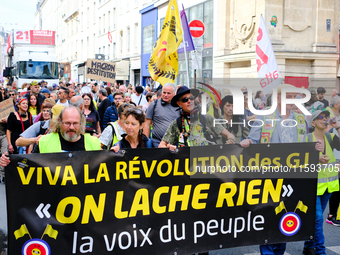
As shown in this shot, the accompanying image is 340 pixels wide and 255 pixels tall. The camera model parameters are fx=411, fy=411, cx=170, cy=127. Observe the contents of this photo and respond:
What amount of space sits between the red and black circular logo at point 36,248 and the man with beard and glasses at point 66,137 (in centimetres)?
89

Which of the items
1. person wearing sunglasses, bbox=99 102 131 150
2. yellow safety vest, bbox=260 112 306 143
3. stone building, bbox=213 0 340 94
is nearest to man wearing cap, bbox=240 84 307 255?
yellow safety vest, bbox=260 112 306 143

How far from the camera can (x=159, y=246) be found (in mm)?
3771

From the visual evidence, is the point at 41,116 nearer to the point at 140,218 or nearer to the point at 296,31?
the point at 140,218

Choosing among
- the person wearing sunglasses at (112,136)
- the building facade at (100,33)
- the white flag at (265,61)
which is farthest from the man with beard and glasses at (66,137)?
the building facade at (100,33)

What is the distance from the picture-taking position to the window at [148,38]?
104ft

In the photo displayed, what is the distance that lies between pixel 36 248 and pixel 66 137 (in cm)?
111

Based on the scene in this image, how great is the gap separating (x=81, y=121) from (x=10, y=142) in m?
4.63

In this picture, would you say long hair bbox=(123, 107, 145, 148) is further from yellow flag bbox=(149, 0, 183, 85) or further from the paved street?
yellow flag bbox=(149, 0, 183, 85)

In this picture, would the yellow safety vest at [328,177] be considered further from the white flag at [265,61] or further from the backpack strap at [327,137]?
the white flag at [265,61]

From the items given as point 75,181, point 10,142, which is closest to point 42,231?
point 75,181

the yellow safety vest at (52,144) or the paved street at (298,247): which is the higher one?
the yellow safety vest at (52,144)

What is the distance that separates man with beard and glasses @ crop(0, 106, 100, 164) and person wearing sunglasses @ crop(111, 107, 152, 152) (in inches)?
17.8

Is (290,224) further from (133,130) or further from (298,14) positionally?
(298,14)

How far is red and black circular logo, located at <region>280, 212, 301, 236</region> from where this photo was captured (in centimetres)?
415
